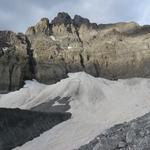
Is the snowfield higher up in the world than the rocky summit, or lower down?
lower down

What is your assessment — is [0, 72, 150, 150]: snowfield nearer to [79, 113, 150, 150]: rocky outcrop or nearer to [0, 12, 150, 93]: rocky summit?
[0, 12, 150, 93]: rocky summit

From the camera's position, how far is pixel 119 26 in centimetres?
14375

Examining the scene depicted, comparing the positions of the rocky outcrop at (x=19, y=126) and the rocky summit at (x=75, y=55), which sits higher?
the rocky summit at (x=75, y=55)

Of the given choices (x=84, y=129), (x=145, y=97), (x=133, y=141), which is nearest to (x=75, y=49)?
(x=145, y=97)

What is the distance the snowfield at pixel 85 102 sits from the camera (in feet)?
238

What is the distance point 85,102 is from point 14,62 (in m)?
32.6

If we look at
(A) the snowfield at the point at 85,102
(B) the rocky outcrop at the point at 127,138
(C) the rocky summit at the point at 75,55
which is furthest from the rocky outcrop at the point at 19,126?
(C) the rocky summit at the point at 75,55

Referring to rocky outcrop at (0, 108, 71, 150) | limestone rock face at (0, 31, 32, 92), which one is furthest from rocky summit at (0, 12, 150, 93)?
rocky outcrop at (0, 108, 71, 150)

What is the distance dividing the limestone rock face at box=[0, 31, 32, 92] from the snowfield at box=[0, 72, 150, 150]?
9.95 feet

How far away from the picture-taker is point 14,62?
129 m

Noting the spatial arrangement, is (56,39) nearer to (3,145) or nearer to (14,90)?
(14,90)

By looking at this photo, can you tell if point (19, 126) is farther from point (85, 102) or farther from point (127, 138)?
point (127, 138)

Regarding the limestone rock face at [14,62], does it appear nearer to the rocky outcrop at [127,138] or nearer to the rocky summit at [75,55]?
the rocky summit at [75,55]

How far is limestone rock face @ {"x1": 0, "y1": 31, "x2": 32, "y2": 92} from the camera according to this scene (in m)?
126
